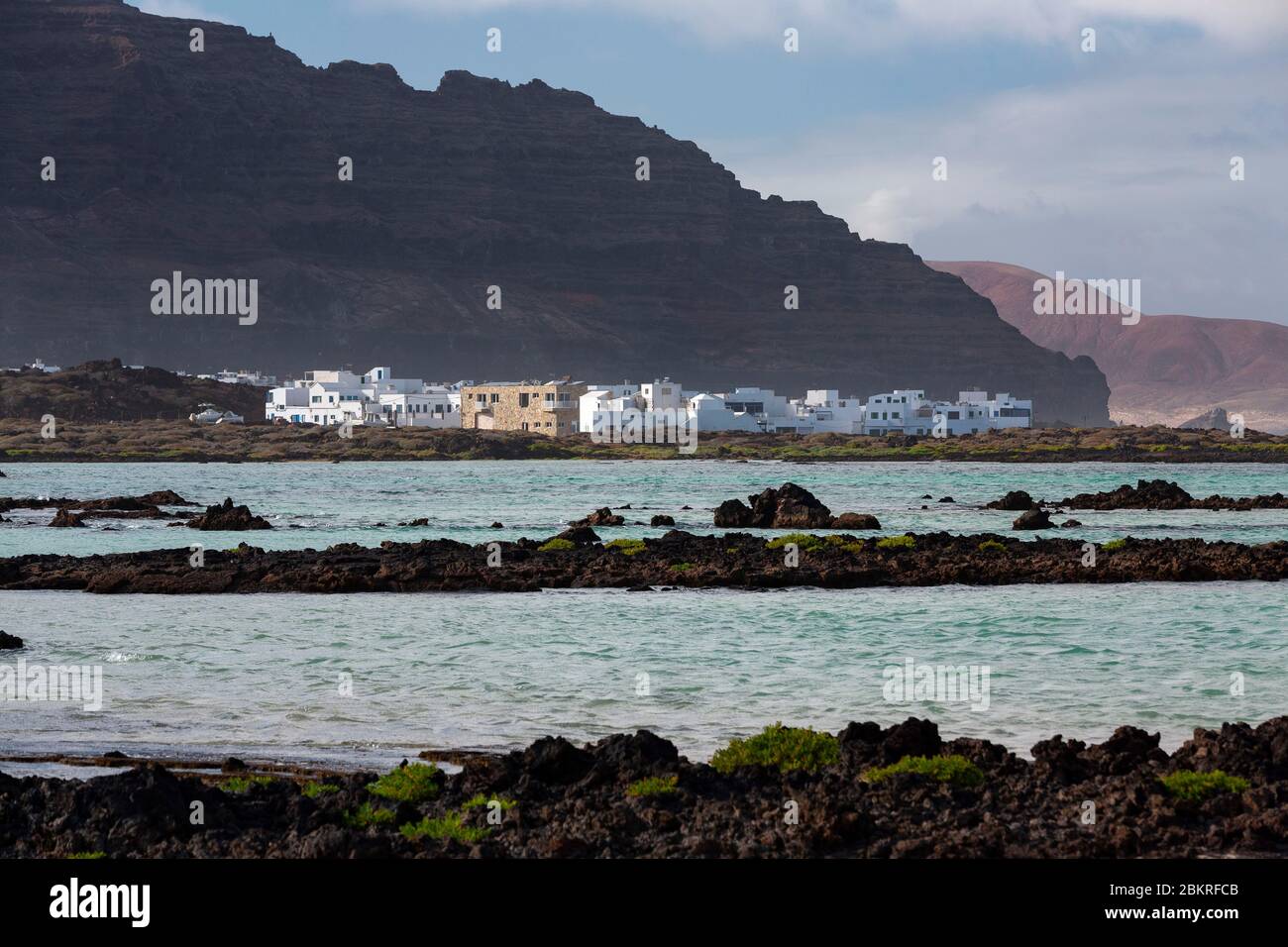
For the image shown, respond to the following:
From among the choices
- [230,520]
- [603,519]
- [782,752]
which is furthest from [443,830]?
[603,519]

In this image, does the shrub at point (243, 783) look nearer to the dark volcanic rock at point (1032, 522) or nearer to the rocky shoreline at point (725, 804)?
the rocky shoreline at point (725, 804)

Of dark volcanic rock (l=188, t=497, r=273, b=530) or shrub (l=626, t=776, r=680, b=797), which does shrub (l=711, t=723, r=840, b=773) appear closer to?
shrub (l=626, t=776, r=680, b=797)

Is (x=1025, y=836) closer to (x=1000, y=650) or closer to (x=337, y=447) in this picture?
(x=1000, y=650)

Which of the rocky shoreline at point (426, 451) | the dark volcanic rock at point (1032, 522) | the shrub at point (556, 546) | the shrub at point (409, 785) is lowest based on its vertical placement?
the shrub at point (409, 785)

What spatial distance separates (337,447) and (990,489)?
9659 centimetres

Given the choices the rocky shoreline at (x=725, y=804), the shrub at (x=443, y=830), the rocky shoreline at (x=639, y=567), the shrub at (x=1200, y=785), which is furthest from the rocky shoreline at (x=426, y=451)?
the shrub at (x=443, y=830)

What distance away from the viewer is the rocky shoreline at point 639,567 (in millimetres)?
47594

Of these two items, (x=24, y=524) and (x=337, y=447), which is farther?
(x=337, y=447)

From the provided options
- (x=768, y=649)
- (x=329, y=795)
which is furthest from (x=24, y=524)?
(x=329, y=795)

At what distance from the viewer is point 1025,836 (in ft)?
50.9

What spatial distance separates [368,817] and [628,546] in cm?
4081

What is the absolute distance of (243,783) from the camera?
18281 mm

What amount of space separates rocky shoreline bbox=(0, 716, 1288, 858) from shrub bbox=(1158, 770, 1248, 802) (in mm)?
23

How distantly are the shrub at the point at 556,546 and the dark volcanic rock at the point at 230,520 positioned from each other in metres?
18.3
